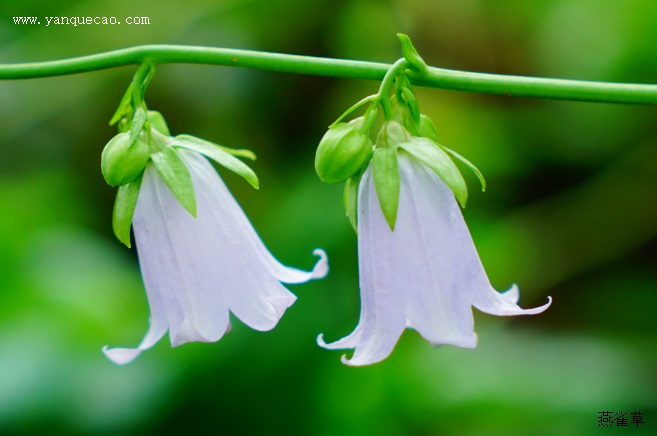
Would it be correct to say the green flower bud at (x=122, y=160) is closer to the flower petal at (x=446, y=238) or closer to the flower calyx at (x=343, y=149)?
the flower calyx at (x=343, y=149)

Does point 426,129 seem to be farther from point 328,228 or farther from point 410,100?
point 328,228

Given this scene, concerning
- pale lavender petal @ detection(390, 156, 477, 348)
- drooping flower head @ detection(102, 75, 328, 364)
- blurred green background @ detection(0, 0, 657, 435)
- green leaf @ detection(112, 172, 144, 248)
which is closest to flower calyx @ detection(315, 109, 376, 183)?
pale lavender petal @ detection(390, 156, 477, 348)

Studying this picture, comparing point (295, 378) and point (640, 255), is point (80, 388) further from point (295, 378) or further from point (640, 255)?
point (640, 255)

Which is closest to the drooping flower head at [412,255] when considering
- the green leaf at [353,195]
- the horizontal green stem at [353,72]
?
the green leaf at [353,195]

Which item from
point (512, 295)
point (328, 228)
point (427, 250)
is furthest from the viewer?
point (328, 228)

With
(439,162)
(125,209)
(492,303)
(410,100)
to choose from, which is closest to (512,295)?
(492,303)

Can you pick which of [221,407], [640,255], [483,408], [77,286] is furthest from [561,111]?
[77,286]
